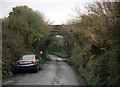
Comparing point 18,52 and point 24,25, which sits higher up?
point 24,25

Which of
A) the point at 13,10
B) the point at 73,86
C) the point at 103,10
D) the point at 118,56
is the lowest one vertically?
the point at 73,86

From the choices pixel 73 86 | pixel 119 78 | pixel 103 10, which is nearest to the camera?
pixel 119 78

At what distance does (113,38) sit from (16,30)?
72.4ft

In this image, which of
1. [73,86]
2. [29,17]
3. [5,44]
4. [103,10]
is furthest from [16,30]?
[73,86]

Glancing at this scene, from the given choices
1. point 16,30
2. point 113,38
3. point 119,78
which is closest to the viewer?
point 119,78

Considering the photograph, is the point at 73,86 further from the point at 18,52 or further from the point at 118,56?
the point at 18,52

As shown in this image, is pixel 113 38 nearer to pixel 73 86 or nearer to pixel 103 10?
pixel 73 86

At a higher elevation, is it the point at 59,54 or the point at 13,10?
the point at 13,10

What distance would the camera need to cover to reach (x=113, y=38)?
13211 mm

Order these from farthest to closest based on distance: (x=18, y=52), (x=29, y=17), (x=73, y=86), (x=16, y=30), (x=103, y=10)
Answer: (x=29, y=17)
(x=16, y=30)
(x=18, y=52)
(x=103, y=10)
(x=73, y=86)

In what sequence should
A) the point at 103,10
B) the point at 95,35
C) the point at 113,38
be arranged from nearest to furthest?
the point at 113,38
the point at 95,35
the point at 103,10

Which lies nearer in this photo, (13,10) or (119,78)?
(119,78)

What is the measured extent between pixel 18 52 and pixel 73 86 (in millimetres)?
12681

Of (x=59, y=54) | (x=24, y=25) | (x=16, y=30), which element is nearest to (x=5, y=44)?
(x=16, y=30)
